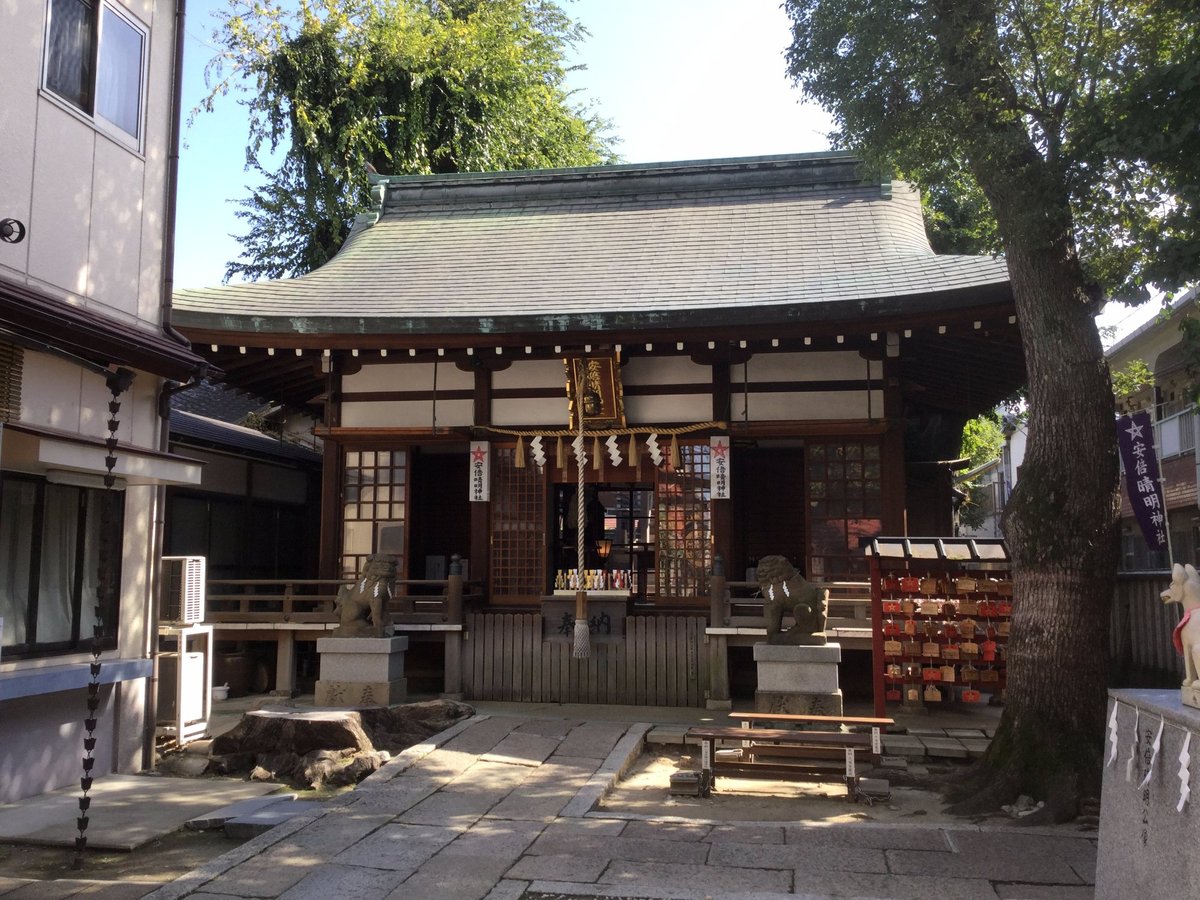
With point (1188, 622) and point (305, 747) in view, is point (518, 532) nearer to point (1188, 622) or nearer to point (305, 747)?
point (305, 747)

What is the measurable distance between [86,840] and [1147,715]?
638 cm

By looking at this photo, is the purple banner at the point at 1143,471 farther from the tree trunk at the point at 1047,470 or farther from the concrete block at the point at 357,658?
the concrete block at the point at 357,658

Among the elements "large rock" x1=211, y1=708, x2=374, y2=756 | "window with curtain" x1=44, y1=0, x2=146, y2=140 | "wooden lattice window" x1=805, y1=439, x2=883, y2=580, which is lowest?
"large rock" x1=211, y1=708, x2=374, y2=756

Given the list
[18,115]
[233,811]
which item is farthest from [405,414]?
[233,811]

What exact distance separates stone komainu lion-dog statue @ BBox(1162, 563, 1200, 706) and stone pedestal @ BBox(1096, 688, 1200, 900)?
0.58 feet

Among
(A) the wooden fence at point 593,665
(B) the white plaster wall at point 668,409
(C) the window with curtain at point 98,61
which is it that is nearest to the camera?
(C) the window with curtain at point 98,61

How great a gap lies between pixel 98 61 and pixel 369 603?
235 inches

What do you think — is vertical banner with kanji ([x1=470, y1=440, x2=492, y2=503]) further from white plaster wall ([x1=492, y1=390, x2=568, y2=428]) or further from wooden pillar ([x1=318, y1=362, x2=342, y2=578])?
wooden pillar ([x1=318, y1=362, x2=342, y2=578])

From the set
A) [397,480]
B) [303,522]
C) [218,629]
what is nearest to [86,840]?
[218,629]

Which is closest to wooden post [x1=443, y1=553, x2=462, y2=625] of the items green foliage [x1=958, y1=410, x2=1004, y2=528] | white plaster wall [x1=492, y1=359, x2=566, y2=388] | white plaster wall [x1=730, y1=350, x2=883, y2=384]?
white plaster wall [x1=492, y1=359, x2=566, y2=388]

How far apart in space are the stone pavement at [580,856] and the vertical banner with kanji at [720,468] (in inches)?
199

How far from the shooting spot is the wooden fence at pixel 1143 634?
969 centimetres

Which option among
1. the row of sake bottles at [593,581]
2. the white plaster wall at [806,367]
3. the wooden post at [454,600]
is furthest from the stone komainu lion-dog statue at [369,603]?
the white plaster wall at [806,367]

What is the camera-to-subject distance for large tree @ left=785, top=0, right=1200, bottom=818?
7.02m
